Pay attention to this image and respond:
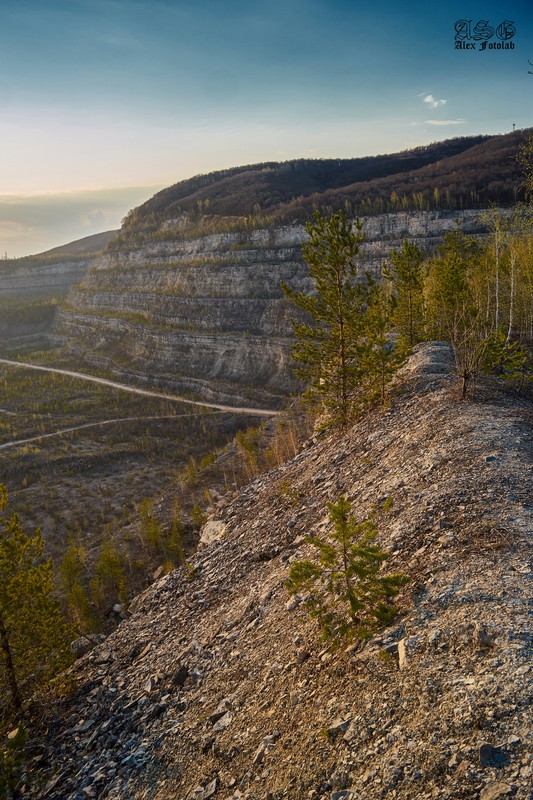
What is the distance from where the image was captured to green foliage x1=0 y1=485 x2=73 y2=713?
14.8 m

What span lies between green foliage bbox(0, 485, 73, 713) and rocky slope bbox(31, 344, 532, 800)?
1.56m

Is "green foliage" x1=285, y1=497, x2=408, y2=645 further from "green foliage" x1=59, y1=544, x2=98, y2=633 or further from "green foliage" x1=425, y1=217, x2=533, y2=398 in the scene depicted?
"green foliage" x1=425, y1=217, x2=533, y2=398

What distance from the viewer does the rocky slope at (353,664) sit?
6578 millimetres

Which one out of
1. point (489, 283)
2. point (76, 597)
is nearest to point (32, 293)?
point (489, 283)

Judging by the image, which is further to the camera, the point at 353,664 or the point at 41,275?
the point at 41,275

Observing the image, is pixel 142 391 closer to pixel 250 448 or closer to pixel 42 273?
pixel 250 448

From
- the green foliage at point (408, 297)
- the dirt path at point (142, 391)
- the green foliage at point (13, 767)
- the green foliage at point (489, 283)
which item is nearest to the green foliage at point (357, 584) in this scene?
the green foliage at point (13, 767)

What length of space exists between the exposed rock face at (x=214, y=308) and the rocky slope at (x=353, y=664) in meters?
51.8

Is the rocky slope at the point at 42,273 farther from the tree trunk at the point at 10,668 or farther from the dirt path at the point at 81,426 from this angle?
the tree trunk at the point at 10,668

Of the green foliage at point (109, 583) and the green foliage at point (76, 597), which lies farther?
the green foliage at point (109, 583)

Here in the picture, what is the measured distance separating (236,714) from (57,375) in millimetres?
90878

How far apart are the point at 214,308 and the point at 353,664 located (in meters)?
85.1

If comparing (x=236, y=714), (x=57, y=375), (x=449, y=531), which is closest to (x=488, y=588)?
(x=449, y=531)

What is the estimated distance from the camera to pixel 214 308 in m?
89.8
